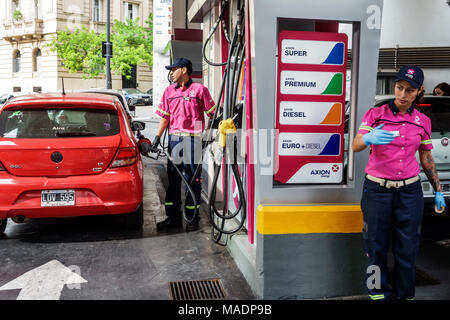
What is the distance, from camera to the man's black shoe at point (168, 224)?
6023 millimetres

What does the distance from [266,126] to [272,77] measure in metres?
0.36

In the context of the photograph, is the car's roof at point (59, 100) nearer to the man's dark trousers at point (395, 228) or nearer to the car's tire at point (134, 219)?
the car's tire at point (134, 219)

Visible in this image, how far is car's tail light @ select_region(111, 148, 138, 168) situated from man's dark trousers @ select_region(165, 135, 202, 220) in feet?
1.59

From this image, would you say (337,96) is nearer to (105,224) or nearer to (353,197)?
(353,197)

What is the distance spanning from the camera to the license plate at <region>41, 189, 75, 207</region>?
514 centimetres

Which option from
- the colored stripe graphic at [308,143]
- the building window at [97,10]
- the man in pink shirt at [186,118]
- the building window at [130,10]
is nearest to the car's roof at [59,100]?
the man in pink shirt at [186,118]

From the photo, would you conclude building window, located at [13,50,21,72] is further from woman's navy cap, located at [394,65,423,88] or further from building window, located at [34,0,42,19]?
woman's navy cap, located at [394,65,423,88]

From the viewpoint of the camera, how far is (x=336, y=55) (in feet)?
12.5

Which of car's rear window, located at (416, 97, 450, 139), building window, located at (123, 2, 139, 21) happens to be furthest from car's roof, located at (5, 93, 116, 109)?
building window, located at (123, 2, 139, 21)

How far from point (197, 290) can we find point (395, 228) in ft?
5.41

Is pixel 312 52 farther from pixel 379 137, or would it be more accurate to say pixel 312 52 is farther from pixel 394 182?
pixel 394 182

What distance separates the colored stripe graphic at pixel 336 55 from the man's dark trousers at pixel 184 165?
223 centimetres

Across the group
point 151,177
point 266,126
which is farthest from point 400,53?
point 266,126

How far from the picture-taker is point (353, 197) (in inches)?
155
